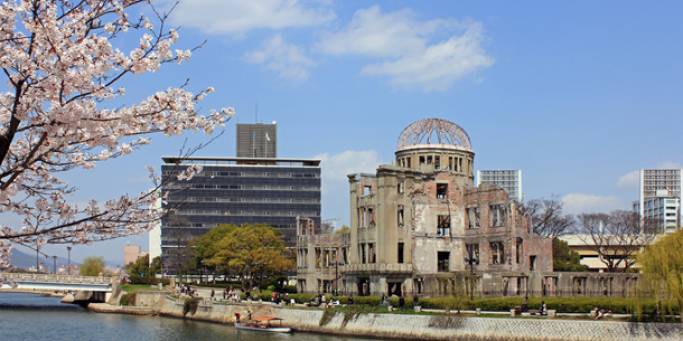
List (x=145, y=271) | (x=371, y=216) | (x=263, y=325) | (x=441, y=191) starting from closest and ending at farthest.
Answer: (x=263, y=325) → (x=371, y=216) → (x=441, y=191) → (x=145, y=271)

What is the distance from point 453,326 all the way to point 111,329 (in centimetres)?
3204

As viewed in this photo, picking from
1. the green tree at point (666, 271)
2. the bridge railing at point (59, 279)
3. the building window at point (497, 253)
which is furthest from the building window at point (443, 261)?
the bridge railing at point (59, 279)

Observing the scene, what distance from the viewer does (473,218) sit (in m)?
80.8

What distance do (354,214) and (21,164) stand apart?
69.5 metres

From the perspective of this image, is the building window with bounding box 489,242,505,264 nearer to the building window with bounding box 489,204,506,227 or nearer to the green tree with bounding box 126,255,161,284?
the building window with bounding box 489,204,506,227

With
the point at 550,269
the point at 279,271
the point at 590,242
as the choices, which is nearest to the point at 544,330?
the point at 550,269

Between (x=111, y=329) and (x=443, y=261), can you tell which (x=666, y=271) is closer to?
(x=443, y=261)

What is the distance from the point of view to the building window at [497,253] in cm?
7656

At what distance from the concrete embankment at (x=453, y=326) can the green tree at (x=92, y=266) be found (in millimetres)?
87312

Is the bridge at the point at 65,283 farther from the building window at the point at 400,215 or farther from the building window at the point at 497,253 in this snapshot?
the building window at the point at 497,253

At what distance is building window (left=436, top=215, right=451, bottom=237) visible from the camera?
81475mm

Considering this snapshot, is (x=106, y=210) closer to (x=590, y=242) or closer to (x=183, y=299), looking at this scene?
(x=183, y=299)

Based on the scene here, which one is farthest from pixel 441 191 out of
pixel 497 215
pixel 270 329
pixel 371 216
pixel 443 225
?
pixel 270 329

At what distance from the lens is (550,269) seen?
258 ft
